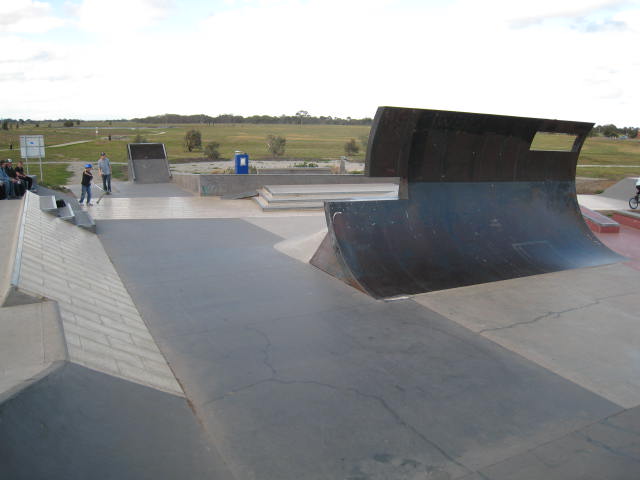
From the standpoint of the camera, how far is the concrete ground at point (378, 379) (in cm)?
325

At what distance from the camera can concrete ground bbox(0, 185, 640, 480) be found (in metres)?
3.25

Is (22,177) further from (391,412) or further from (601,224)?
(601,224)

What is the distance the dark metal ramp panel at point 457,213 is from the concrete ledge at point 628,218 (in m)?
3.94

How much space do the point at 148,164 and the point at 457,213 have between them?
1941 cm

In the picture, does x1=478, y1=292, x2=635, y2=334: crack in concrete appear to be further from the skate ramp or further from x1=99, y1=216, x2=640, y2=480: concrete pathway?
the skate ramp

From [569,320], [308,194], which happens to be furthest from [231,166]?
[569,320]

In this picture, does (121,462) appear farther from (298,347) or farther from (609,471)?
(609,471)

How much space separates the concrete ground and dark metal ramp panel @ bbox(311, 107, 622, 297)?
0.51 m

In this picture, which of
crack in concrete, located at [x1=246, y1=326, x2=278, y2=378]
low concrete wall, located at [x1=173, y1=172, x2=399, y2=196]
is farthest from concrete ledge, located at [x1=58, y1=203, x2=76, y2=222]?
low concrete wall, located at [x1=173, y1=172, x2=399, y2=196]

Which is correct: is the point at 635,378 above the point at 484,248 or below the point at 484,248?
below

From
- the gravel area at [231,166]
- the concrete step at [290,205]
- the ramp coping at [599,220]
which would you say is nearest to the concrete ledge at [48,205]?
the concrete step at [290,205]

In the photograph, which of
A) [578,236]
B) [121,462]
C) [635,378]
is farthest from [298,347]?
[578,236]

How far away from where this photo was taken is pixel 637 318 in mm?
6102

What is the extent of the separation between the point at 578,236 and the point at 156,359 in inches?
328
